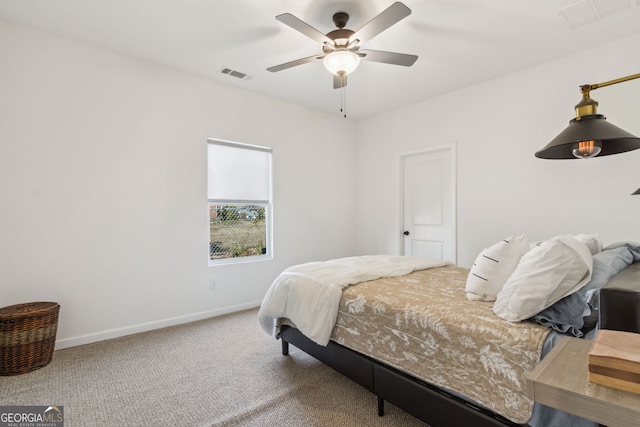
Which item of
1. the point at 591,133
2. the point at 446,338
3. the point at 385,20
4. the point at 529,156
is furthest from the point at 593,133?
the point at 529,156

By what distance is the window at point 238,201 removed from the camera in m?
→ 3.74

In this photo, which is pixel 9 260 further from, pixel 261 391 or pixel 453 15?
pixel 453 15

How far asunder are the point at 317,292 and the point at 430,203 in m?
2.72

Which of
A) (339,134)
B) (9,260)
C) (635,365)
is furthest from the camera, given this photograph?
(339,134)

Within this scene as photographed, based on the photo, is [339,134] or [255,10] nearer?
[255,10]

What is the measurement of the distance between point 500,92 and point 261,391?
12.6ft

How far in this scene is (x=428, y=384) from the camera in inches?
63.4

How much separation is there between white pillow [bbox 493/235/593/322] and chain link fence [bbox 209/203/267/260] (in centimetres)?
307

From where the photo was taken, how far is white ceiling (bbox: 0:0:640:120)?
2357 mm


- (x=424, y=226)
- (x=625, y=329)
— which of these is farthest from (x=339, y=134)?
(x=625, y=329)

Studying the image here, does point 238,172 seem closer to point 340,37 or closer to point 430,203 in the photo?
point 340,37

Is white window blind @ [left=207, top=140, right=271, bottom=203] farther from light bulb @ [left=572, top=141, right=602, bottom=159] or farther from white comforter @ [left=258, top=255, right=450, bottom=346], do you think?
light bulb @ [left=572, top=141, right=602, bottom=159]

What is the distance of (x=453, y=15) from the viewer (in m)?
2.46

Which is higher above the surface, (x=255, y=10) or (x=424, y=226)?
(x=255, y=10)
